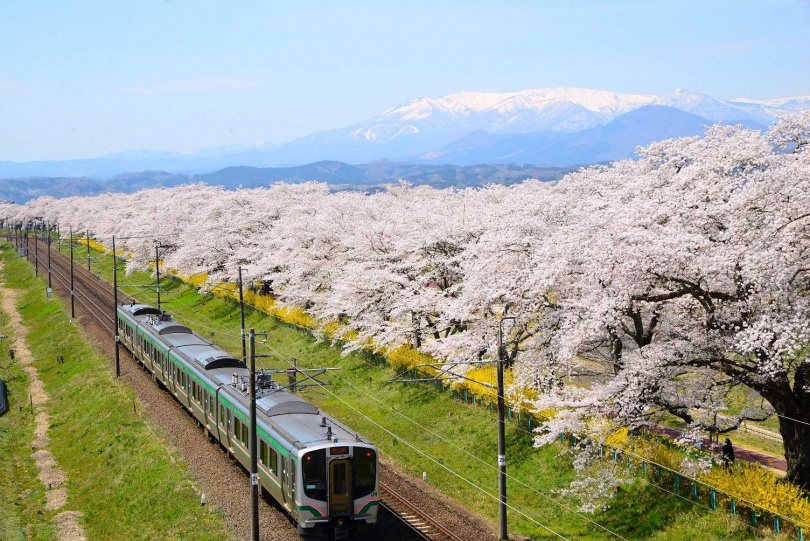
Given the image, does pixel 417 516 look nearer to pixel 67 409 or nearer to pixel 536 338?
pixel 536 338

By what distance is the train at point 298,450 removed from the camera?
1820 cm

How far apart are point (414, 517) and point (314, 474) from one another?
4453 millimetres

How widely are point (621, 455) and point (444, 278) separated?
15.5m

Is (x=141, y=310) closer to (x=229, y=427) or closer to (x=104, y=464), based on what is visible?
(x=104, y=464)

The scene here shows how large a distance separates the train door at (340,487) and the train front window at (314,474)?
0.67 ft

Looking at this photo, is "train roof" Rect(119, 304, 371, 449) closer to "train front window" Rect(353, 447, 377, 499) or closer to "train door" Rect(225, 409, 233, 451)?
"train front window" Rect(353, 447, 377, 499)

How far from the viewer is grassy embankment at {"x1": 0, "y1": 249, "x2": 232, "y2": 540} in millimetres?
22391

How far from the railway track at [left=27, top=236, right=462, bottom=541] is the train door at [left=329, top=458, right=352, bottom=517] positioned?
223cm

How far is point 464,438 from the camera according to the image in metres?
28.3

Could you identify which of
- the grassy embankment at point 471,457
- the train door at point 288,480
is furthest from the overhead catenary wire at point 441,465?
the train door at point 288,480

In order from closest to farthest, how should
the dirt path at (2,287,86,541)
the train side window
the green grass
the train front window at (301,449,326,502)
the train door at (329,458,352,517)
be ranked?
the train front window at (301,449,326,502) → the train door at (329,458,352,517) → the train side window → the green grass → the dirt path at (2,287,86,541)

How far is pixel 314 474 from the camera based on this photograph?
18.1m

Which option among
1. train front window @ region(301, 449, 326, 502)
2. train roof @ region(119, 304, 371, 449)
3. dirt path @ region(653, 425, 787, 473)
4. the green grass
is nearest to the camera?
train front window @ region(301, 449, 326, 502)

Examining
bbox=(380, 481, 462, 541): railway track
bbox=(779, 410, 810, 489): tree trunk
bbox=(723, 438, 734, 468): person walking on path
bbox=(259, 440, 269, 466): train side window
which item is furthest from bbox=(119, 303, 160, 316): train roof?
bbox=(779, 410, 810, 489): tree trunk
